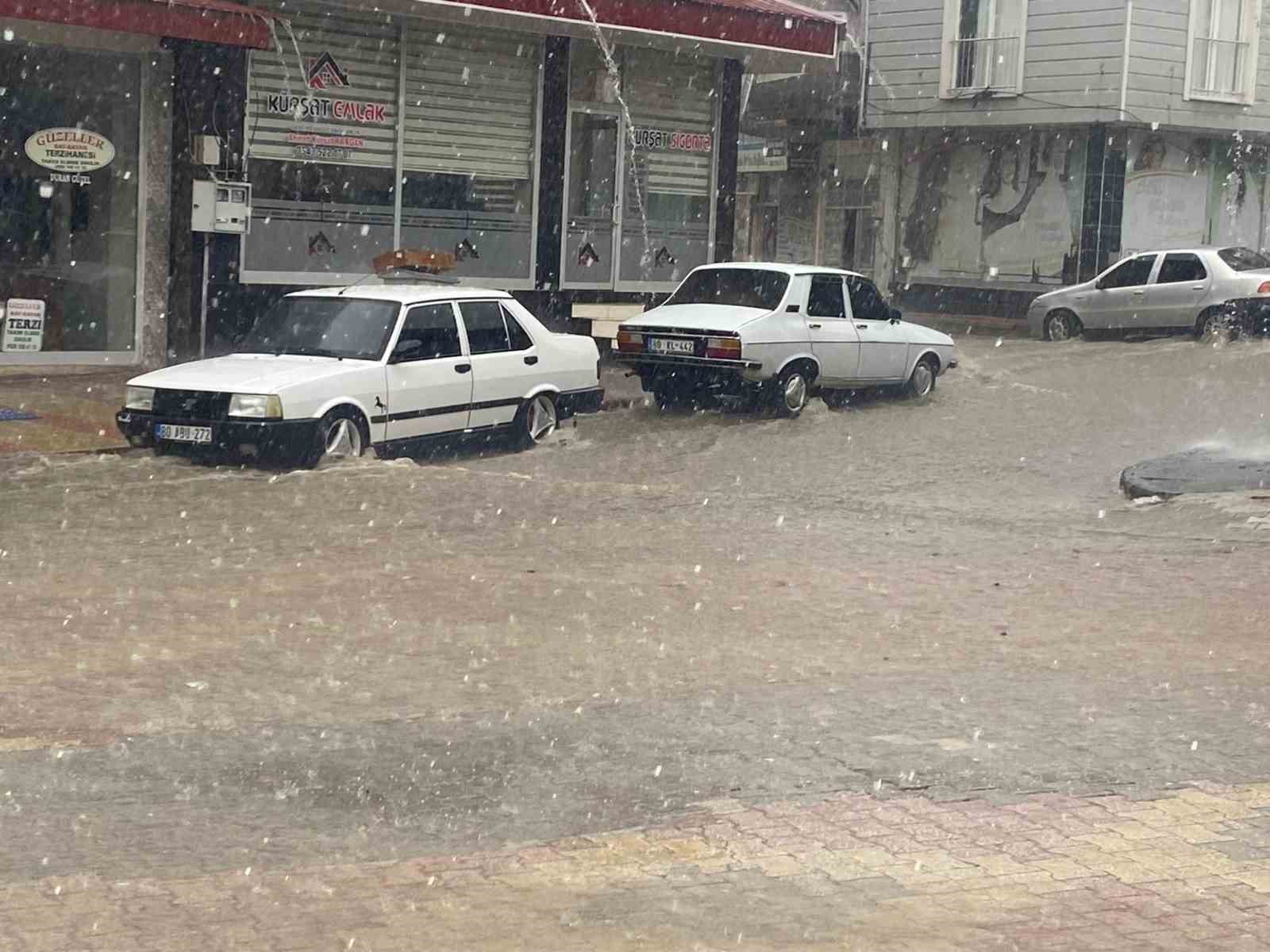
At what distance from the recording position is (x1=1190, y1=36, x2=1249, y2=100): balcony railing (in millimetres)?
Answer: 34188

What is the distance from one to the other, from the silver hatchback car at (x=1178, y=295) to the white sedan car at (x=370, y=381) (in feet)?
42.8

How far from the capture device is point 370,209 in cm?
2081

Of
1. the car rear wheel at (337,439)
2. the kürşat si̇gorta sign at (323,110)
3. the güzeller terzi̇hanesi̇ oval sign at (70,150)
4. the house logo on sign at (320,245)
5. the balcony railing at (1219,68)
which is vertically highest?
the balcony railing at (1219,68)

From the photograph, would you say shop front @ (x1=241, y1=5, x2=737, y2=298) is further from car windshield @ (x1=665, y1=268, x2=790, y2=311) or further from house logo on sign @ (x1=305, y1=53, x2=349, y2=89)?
car windshield @ (x1=665, y1=268, x2=790, y2=311)

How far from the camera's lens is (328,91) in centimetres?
2025

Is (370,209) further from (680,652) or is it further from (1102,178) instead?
(1102,178)

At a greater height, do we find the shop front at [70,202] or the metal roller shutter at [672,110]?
the metal roller shutter at [672,110]

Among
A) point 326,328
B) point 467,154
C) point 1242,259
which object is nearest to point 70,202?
point 467,154

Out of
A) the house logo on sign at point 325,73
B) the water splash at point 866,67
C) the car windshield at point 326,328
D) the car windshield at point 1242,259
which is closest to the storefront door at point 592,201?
the house logo on sign at point 325,73

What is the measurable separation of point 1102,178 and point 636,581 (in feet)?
86.9

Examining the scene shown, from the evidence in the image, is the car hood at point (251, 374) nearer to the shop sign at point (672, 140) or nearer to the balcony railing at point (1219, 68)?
the shop sign at point (672, 140)

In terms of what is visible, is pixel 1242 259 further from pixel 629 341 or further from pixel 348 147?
pixel 348 147

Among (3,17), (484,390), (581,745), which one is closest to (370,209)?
(3,17)

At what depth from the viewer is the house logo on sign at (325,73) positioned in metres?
20.0
